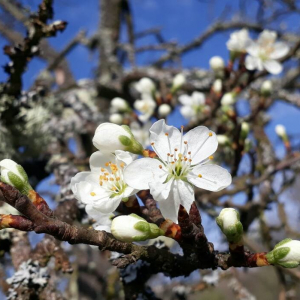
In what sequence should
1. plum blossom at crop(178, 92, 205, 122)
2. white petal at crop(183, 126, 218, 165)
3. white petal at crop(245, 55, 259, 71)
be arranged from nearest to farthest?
white petal at crop(183, 126, 218, 165), white petal at crop(245, 55, 259, 71), plum blossom at crop(178, 92, 205, 122)

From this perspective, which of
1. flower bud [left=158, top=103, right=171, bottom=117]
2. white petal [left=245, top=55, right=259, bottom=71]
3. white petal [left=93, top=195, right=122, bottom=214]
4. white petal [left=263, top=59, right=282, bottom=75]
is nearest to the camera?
white petal [left=93, top=195, right=122, bottom=214]

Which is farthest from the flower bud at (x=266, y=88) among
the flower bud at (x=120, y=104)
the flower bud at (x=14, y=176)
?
the flower bud at (x=14, y=176)

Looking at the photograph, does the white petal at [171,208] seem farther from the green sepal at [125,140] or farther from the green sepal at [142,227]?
the green sepal at [125,140]

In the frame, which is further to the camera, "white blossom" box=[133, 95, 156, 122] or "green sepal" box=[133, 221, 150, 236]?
"white blossom" box=[133, 95, 156, 122]

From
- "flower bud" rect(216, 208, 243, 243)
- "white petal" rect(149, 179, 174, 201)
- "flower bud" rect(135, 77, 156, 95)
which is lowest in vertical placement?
"flower bud" rect(216, 208, 243, 243)

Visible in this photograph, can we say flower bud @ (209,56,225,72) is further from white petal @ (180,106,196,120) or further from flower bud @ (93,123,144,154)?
flower bud @ (93,123,144,154)

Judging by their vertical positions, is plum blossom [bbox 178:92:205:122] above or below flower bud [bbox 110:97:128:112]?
above

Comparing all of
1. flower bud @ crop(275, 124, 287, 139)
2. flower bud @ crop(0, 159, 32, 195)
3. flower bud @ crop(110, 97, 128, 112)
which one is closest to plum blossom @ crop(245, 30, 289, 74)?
flower bud @ crop(275, 124, 287, 139)
